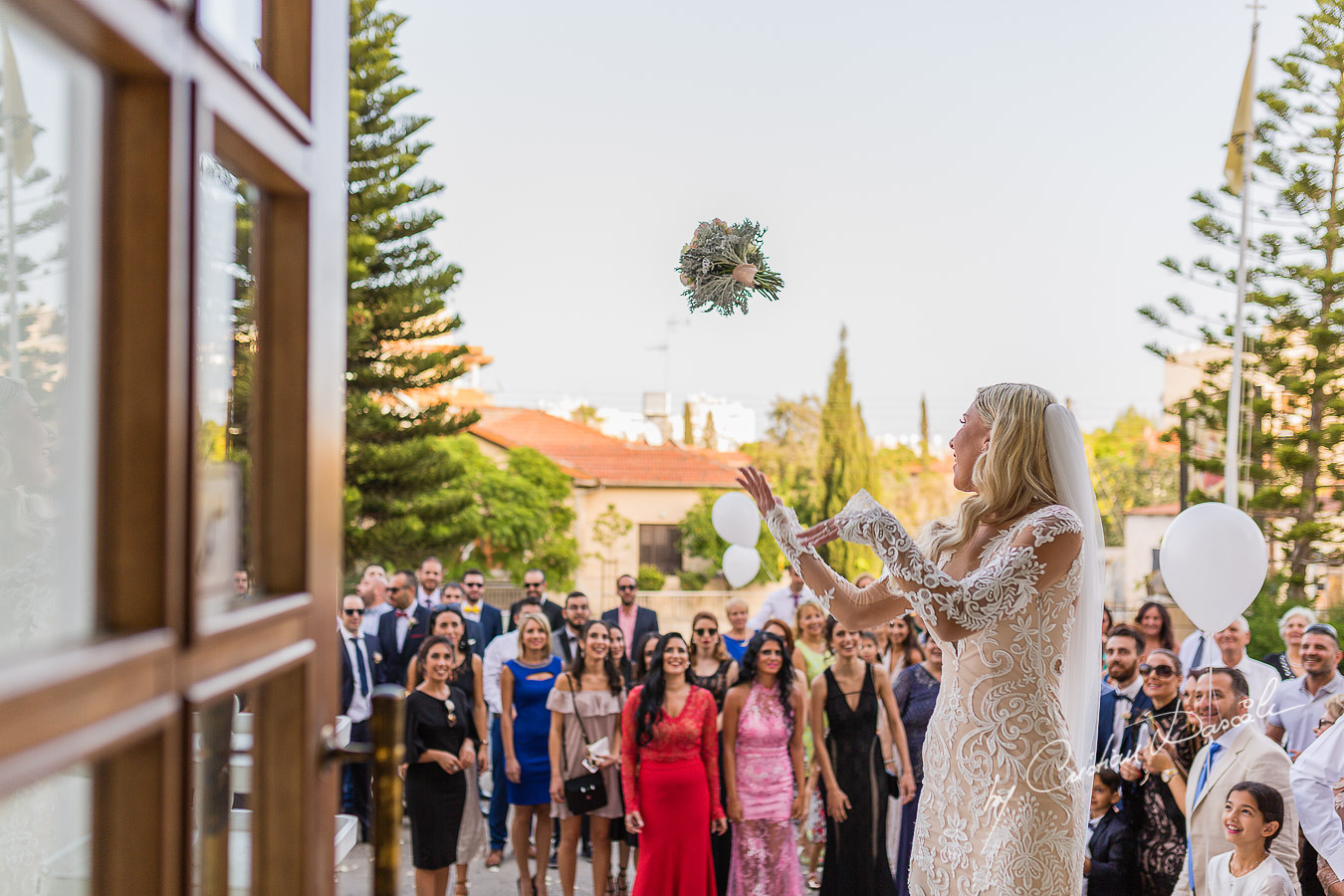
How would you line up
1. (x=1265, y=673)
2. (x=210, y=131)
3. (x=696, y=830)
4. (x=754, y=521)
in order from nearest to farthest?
1. (x=210, y=131)
2. (x=696, y=830)
3. (x=1265, y=673)
4. (x=754, y=521)

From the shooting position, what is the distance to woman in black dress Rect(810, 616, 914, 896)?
5438 mm

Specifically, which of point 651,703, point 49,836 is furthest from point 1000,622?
point 651,703

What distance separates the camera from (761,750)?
17.5 feet

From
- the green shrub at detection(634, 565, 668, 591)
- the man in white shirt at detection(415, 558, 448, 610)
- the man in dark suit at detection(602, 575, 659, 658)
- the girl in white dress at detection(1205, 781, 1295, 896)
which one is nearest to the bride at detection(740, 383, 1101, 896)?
the girl in white dress at detection(1205, 781, 1295, 896)

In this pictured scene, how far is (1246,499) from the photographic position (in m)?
18.1

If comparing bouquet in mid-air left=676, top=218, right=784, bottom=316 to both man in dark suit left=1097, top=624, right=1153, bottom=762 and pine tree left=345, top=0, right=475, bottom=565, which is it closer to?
man in dark suit left=1097, top=624, right=1153, bottom=762

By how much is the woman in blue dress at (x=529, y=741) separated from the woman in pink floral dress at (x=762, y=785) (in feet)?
3.59

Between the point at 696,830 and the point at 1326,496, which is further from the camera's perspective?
the point at 1326,496

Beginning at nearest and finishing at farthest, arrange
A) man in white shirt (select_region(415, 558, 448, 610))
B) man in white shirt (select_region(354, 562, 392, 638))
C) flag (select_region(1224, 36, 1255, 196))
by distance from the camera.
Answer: man in white shirt (select_region(354, 562, 392, 638)) < man in white shirt (select_region(415, 558, 448, 610)) < flag (select_region(1224, 36, 1255, 196))

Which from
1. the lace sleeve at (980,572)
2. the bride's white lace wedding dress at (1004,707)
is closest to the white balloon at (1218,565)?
the bride's white lace wedding dress at (1004,707)

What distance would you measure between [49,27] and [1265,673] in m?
6.76

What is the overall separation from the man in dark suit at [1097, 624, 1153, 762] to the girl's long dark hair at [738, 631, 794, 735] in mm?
1458

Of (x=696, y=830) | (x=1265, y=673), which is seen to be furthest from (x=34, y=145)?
(x=1265, y=673)

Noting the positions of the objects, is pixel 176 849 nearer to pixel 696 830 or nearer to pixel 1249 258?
pixel 696 830
